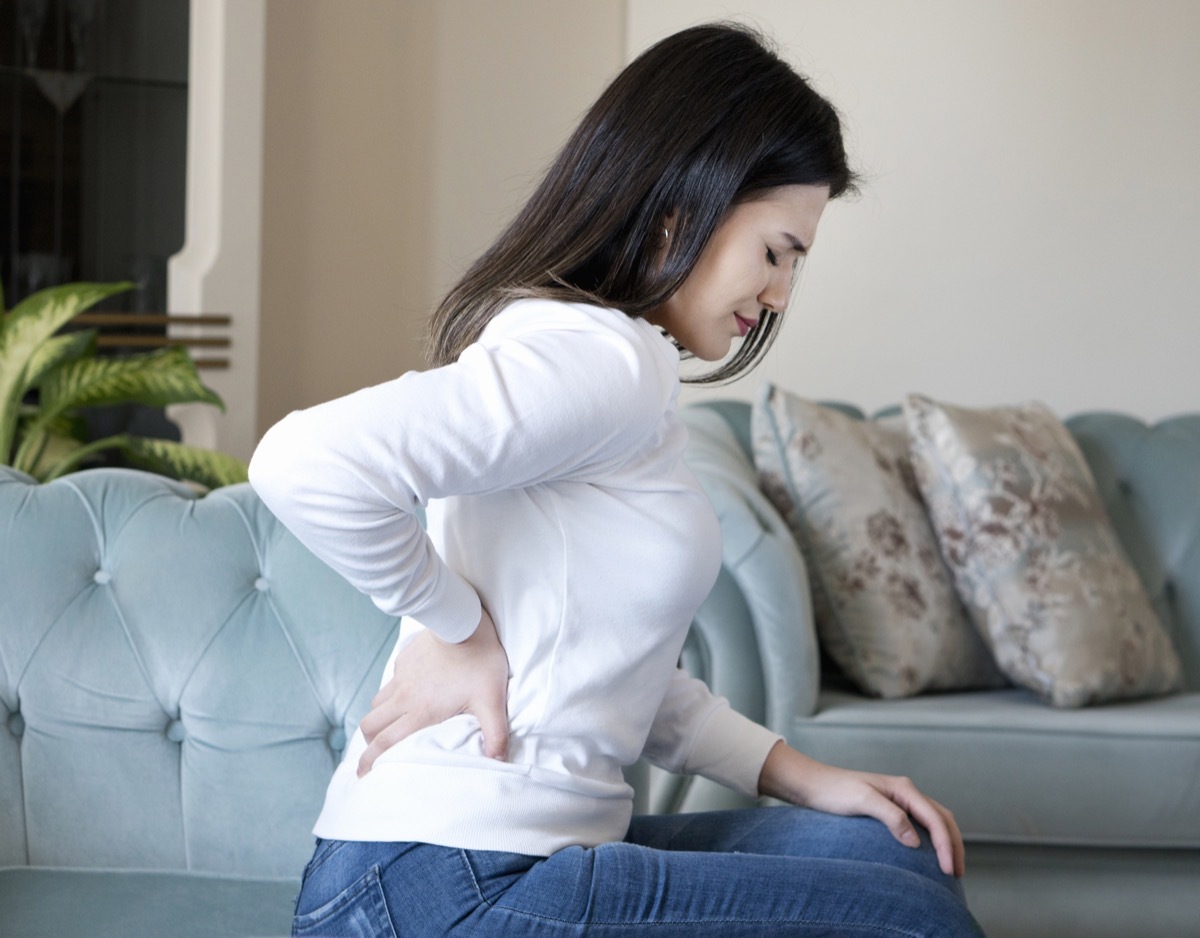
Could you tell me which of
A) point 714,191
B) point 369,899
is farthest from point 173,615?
point 714,191

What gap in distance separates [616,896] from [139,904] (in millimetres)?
565

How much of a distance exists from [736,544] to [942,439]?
1.63 feet

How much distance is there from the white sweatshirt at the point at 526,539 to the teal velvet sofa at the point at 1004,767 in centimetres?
87

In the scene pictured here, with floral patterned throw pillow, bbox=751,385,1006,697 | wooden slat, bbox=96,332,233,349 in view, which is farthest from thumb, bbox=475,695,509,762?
wooden slat, bbox=96,332,233,349

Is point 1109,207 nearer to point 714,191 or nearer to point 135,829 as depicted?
point 714,191

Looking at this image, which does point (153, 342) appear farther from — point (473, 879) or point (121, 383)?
point (473, 879)

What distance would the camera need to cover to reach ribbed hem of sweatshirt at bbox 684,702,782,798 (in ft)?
3.59

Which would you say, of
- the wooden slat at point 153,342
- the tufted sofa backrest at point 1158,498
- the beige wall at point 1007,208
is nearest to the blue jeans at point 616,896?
the tufted sofa backrest at point 1158,498

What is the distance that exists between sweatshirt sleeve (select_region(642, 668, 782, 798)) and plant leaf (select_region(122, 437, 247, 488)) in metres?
1.32

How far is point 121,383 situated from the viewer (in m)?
2.18

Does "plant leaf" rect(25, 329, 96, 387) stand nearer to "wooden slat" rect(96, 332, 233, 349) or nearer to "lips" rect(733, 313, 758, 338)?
"wooden slat" rect(96, 332, 233, 349)

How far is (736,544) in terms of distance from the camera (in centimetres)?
182

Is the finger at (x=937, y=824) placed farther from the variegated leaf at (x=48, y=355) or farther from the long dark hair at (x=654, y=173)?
the variegated leaf at (x=48, y=355)

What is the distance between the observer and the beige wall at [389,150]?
3.13 metres
